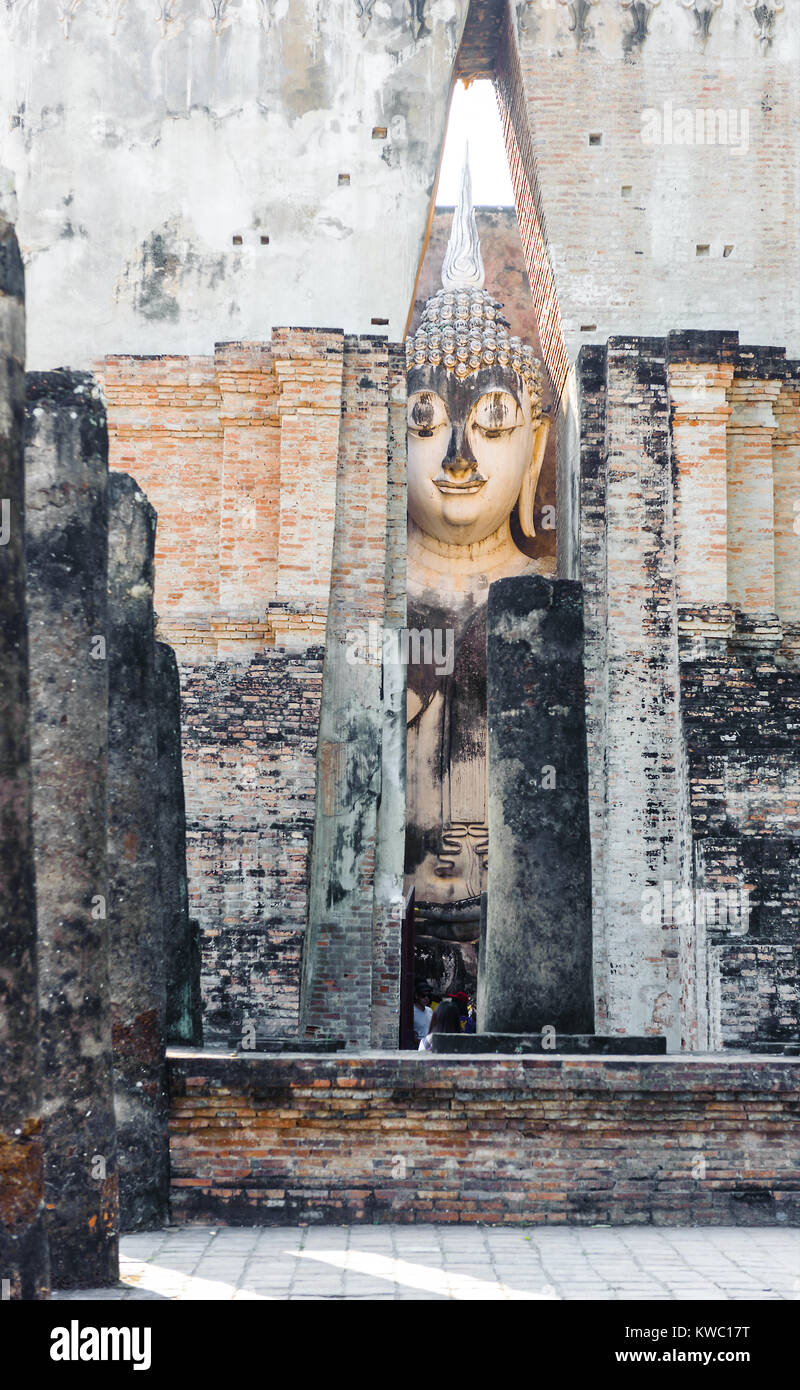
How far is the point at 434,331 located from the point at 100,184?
2.95 m

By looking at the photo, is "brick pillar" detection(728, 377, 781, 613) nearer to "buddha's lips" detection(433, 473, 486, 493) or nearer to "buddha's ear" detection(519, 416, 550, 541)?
"buddha's ear" detection(519, 416, 550, 541)

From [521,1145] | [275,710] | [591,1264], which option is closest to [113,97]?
[275,710]

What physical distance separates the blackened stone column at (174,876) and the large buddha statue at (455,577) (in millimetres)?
4807

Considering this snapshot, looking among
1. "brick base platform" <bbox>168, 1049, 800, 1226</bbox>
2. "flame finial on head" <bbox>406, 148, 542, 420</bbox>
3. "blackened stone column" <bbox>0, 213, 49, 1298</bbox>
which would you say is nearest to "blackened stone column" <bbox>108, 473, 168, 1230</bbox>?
"brick base platform" <bbox>168, 1049, 800, 1226</bbox>

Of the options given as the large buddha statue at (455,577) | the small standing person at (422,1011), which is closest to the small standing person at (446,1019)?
the small standing person at (422,1011)

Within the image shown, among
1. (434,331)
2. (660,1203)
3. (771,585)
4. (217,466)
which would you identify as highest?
(434,331)

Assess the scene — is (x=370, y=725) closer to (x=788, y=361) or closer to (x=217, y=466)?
(x=217, y=466)

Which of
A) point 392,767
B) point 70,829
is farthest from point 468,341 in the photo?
point 70,829

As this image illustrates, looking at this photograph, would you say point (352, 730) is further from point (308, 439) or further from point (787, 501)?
point (787, 501)

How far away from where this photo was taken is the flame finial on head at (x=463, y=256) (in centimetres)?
1430
